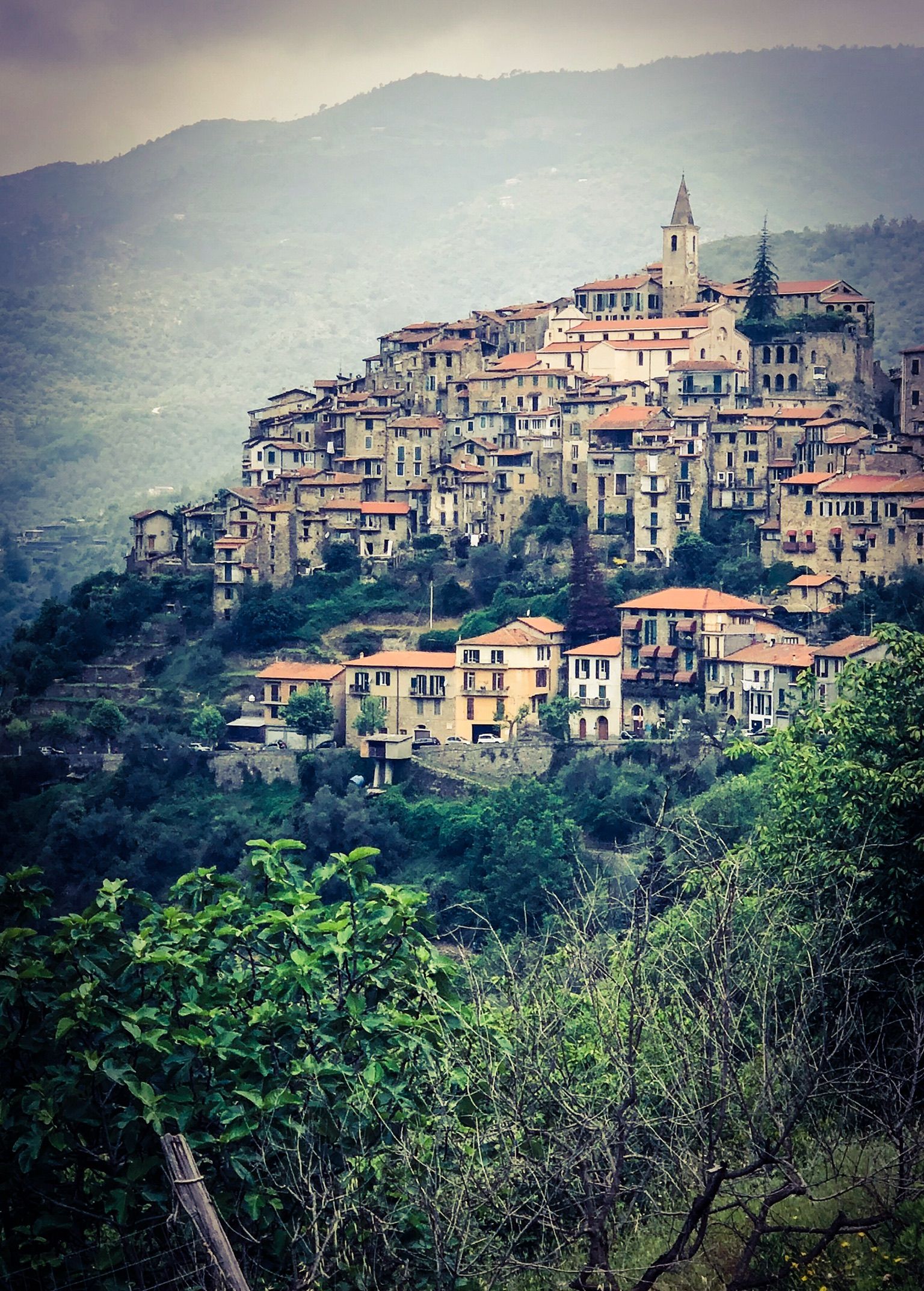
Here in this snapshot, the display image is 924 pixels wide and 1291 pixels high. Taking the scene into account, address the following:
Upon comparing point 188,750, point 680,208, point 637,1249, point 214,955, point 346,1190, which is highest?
point 680,208

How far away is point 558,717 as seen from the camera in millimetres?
45469

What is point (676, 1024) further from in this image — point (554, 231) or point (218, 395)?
point (554, 231)

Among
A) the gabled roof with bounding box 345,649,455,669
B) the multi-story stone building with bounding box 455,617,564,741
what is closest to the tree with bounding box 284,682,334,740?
the gabled roof with bounding box 345,649,455,669

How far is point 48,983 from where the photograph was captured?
12.0 metres

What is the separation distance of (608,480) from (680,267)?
12.8 meters

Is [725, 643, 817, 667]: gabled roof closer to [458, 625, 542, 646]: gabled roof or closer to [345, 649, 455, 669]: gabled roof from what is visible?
[458, 625, 542, 646]: gabled roof

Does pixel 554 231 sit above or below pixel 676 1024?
above

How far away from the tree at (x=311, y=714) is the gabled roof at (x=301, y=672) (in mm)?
867

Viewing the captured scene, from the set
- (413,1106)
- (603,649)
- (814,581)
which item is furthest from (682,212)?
(413,1106)

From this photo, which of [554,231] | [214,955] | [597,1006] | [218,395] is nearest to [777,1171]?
[597,1006]

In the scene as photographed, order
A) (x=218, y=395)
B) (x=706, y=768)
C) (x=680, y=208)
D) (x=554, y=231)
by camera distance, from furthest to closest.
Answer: (x=554, y=231), (x=218, y=395), (x=680, y=208), (x=706, y=768)

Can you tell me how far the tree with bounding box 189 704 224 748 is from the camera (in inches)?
1948

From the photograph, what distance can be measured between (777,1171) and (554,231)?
601 ft

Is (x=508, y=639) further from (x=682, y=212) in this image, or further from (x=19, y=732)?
(x=682, y=212)
